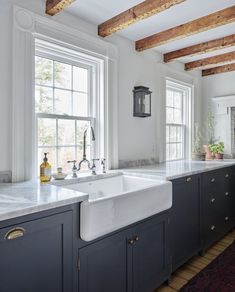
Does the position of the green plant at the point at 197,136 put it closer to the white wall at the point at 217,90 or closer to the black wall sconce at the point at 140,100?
the white wall at the point at 217,90

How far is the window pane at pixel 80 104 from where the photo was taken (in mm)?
2471

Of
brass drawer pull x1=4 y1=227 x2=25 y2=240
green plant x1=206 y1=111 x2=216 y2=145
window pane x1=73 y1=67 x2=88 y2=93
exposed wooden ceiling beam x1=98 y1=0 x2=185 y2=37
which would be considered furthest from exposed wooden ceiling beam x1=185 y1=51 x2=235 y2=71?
brass drawer pull x1=4 y1=227 x2=25 y2=240

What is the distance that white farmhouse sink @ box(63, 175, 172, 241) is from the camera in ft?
4.67

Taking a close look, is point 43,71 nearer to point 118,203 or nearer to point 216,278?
point 118,203

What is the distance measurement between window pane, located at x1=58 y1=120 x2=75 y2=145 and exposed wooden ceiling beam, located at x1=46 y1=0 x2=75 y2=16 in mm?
950

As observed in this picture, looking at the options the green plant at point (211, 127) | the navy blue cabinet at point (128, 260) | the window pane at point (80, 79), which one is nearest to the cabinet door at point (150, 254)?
the navy blue cabinet at point (128, 260)

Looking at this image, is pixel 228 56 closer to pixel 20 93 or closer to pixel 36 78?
pixel 36 78

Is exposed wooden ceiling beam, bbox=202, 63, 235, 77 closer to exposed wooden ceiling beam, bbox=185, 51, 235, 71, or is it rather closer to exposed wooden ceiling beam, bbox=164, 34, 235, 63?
exposed wooden ceiling beam, bbox=185, 51, 235, 71

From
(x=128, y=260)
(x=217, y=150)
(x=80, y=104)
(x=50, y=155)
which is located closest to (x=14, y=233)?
(x=128, y=260)

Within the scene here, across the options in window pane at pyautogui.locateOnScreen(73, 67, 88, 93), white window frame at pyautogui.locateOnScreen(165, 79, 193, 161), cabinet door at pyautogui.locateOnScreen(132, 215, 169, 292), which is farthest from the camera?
white window frame at pyautogui.locateOnScreen(165, 79, 193, 161)

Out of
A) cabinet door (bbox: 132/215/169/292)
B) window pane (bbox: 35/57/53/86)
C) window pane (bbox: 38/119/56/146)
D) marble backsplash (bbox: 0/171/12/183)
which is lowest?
cabinet door (bbox: 132/215/169/292)

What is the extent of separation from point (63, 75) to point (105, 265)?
1.74 meters

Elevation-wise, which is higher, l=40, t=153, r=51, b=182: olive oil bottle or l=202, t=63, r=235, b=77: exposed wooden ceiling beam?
l=202, t=63, r=235, b=77: exposed wooden ceiling beam

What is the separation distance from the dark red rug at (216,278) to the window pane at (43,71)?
7.24ft
